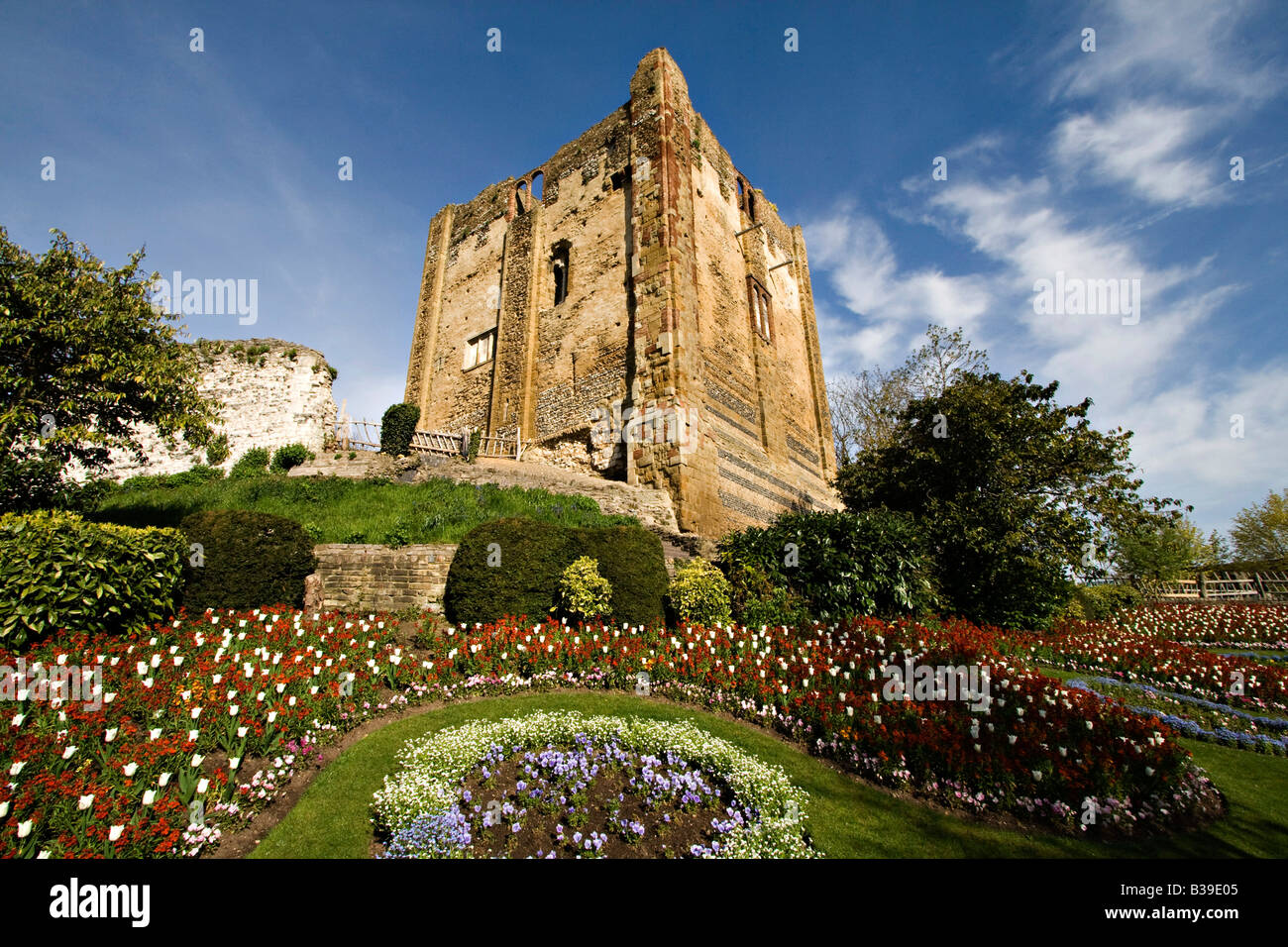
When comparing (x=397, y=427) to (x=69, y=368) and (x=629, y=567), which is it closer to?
(x=69, y=368)

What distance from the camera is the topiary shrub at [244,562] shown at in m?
7.31

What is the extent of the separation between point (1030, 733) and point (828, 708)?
6.13 ft

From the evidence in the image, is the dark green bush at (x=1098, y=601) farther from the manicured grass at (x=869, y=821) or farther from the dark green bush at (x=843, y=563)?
the manicured grass at (x=869, y=821)

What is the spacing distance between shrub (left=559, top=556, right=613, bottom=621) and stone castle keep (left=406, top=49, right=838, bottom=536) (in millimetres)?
5591

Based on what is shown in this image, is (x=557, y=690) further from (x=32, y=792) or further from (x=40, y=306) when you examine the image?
(x=40, y=306)

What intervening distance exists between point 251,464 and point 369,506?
27.3 feet

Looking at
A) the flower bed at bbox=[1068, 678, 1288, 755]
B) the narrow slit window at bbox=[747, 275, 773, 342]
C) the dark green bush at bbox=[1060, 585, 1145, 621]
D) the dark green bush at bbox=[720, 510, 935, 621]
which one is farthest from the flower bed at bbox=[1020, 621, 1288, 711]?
the narrow slit window at bbox=[747, 275, 773, 342]

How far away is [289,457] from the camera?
16.0 meters

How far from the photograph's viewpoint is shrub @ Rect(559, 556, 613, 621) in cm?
797

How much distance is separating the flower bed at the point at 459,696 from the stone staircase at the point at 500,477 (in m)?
5.49

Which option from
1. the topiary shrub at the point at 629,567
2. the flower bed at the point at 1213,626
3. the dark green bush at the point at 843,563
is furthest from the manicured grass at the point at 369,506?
the flower bed at the point at 1213,626

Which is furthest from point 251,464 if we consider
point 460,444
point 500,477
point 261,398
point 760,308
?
point 760,308
